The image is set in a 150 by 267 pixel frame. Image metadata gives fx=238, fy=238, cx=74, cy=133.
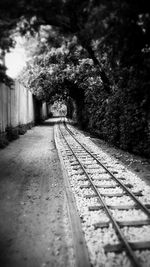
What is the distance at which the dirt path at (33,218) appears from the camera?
14.2 ft

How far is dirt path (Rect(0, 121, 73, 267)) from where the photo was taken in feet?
14.2

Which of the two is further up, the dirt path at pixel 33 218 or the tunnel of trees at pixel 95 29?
the tunnel of trees at pixel 95 29

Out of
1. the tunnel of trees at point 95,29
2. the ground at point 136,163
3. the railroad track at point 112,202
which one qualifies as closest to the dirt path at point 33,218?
the railroad track at point 112,202

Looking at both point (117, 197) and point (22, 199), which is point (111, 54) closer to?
point (117, 197)

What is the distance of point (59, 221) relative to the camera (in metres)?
5.58

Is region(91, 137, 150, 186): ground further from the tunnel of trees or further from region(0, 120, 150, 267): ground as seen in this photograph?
the tunnel of trees

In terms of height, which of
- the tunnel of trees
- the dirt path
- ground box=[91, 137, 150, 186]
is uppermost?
the tunnel of trees

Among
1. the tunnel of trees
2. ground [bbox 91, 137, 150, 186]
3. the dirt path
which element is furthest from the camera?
ground [bbox 91, 137, 150, 186]

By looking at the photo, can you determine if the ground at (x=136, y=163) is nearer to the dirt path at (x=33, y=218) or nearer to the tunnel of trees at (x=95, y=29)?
the dirt path at (x=33, y=218)

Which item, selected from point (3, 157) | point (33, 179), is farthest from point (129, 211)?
point (3, 157)

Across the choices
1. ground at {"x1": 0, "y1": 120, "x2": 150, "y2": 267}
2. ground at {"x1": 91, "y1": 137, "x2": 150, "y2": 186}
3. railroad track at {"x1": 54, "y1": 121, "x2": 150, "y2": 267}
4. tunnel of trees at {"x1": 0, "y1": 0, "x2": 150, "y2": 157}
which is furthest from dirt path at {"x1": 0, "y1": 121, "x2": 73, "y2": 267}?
tunnel of trees at {"x1": 0, "y1": 0, "x2": 150, "y2": 157}

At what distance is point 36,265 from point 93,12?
4823mm

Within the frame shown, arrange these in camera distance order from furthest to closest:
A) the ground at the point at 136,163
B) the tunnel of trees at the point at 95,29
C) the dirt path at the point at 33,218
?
the ground at the point at 136,163, the tunnel of trees at the point at 95,29, the dirt path at the point at 33,218

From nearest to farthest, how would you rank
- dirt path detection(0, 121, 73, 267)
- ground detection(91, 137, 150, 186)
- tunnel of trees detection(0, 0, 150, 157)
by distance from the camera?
dirt path detection(0, 121, 73, 267)
tunnel of trees detection(0, 0, 150, 157)
ground detection(91, 137, 150, 186)
